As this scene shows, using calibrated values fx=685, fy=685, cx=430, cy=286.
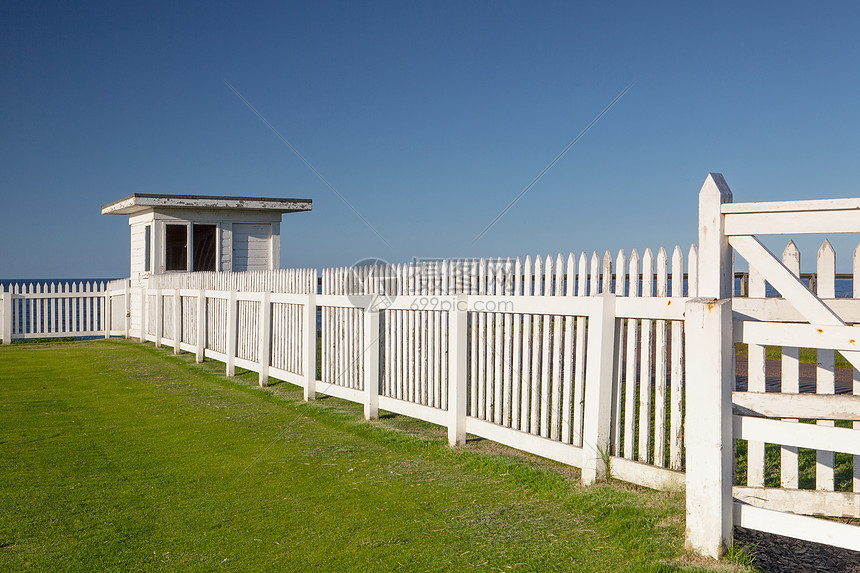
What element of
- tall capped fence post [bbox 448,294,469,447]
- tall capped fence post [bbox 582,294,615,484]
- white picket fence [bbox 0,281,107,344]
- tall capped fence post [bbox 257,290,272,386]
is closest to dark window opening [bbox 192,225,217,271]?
white picket fence [bbox 0,281,107,344]

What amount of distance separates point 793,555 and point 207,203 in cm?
1590

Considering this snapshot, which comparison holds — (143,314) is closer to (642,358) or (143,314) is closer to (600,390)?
(600,390)

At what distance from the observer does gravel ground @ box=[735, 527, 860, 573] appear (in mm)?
3883

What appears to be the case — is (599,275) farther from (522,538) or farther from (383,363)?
(383,363)

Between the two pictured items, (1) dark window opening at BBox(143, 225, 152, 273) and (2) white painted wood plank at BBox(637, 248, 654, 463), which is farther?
(1) dark window opening at BBox(143, 225, 152, 273)

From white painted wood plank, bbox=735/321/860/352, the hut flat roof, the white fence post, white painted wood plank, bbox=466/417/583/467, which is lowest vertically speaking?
white painted wood plank, bbox=466/417/583/467

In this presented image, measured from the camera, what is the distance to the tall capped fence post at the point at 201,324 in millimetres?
13500

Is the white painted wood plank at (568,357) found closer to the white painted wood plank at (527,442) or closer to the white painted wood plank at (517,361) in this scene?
the white painted wood plank at (527,442)

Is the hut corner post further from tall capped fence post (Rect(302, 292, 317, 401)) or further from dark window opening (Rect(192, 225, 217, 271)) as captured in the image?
dark window opening (Rect(192, 225, 217, 271))

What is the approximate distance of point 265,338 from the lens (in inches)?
430

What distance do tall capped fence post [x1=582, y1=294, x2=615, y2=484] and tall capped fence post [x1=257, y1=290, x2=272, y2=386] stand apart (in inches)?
264

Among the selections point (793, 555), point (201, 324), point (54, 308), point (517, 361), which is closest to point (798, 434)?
point (793, 555)

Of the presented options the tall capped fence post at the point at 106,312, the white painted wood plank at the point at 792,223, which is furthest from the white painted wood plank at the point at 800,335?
the tall capped fence post at the point at 106,312

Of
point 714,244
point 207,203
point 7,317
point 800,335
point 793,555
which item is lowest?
point 793,555
